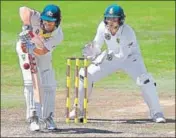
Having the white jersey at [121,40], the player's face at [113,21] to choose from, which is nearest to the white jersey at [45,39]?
the player's face at [113,21]

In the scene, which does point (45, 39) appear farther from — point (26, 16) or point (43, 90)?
point (43, 90)

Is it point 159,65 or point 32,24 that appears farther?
point 159,65

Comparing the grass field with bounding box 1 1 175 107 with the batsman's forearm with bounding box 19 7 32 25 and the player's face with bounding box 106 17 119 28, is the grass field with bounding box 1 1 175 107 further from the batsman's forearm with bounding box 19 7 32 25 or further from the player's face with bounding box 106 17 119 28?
the batsman's forearm with bounding box 19 7 32 25

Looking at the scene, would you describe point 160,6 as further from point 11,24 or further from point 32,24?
point 32,24

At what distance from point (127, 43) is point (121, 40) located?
112mm

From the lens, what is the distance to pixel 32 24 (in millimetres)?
9539

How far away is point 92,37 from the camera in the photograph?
22.7 metres

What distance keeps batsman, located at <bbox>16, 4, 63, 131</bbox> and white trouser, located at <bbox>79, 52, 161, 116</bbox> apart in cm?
162

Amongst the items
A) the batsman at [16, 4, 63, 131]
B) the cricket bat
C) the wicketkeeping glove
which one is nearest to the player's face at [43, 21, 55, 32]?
the batsman at [16, 4, 63, 131]

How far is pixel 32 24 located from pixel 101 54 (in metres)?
1.78

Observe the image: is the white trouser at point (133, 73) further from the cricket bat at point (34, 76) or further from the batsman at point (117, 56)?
the cricket bat at point (34, 76)

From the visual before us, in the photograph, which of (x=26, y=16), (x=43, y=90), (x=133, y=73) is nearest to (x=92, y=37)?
(x=133, y=73)

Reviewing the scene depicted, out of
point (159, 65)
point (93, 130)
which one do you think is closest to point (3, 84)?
point (159, 65)

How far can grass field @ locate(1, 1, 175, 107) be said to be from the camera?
1546 cm
